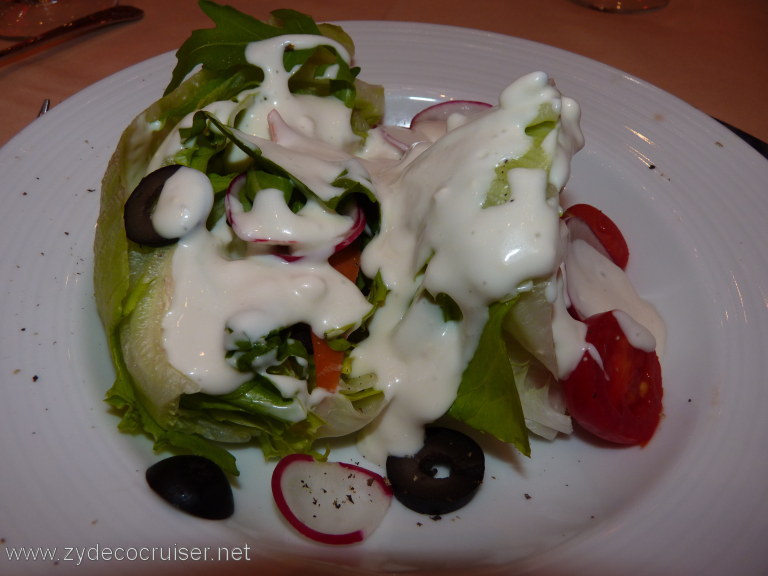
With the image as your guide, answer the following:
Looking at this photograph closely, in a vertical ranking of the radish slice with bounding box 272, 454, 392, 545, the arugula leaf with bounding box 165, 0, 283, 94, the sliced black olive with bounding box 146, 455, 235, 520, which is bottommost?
the radish slice with bounding box 272, 454, 392, 545

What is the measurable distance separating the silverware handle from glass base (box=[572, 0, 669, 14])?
2373mm

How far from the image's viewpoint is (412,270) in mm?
1829

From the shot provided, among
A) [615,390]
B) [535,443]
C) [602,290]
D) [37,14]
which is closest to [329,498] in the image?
[535,443]

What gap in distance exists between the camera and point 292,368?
1.84 m

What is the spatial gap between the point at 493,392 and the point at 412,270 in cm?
39

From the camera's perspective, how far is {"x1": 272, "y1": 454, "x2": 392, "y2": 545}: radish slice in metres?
1.68

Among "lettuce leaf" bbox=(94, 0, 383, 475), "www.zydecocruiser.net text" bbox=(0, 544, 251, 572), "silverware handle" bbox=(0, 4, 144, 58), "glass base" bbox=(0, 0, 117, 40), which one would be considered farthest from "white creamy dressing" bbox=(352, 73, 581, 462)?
"glass base" bbox=(0, 0, 117, 40)

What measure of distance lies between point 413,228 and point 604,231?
792 millimetres

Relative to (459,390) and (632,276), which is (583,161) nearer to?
(632,276)

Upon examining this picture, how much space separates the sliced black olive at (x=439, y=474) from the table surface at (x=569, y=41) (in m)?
2.08

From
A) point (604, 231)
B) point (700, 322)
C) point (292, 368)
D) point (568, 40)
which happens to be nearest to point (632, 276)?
point (604, 231)

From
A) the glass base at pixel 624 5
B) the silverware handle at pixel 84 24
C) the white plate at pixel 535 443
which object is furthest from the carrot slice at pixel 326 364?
the glass base at pixel 624 5

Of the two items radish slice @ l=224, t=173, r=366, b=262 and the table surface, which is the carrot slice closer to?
radish slice @ l=224, t=173, r=366, b=262

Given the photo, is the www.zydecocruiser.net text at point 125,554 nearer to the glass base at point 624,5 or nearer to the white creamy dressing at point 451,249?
the white creamy dressing at point 451,249
